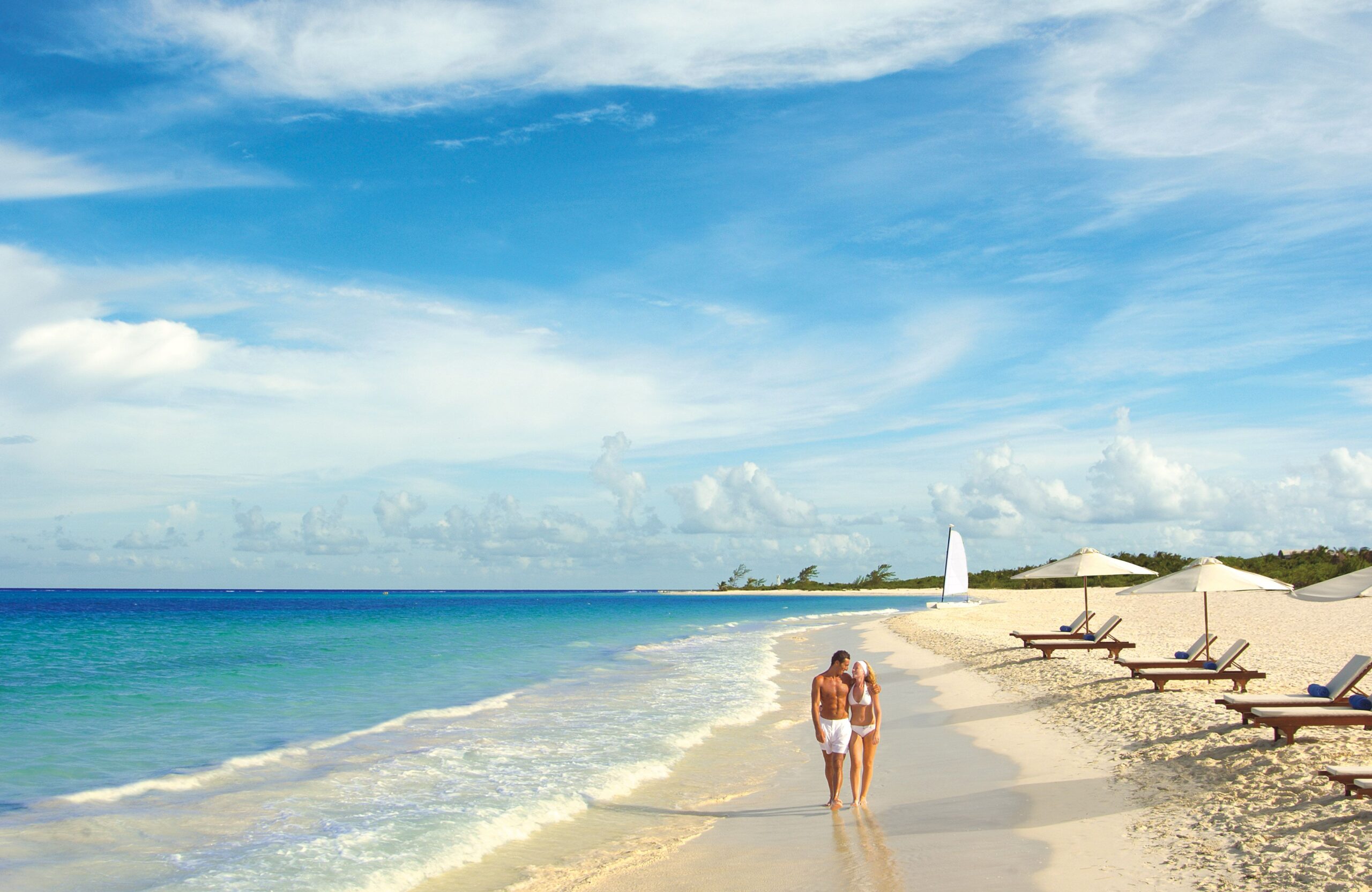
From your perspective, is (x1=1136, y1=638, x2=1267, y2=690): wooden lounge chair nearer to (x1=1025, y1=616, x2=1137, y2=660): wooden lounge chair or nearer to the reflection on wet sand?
(x1=1025, y1=616, x2=1137, y2=660): wooden lounge chair

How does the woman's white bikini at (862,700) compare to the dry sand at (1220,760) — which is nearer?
the dry sand at (1220,760)

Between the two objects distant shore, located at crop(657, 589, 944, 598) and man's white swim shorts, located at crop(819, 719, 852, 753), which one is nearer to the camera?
man's white swim shorts, located at crop(819, 719, 852, 753)

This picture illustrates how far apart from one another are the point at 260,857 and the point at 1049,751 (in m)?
8.36

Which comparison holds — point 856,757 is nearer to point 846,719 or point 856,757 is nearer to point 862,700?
point 846,719

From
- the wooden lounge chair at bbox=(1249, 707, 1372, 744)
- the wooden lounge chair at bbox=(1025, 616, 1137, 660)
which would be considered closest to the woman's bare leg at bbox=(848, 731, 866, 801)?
the wooden lounge chair at bbox=(1249, 707, 1372, 744)

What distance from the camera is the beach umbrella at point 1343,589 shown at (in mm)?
8906

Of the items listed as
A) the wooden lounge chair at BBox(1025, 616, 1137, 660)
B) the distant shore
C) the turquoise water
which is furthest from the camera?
the distant shore

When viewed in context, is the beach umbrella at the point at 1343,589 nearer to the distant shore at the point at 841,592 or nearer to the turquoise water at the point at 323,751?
the turquoise water at the point at 323,751

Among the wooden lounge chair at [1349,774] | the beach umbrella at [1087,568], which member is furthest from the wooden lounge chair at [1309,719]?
the beach umbrella at [1087,568]

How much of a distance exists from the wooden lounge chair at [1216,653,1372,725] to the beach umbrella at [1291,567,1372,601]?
0.69 metres

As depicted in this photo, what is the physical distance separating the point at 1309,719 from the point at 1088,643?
10120 mm

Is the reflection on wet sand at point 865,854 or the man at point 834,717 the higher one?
the man at point 834,717

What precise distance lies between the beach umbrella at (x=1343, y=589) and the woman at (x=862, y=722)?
462cm

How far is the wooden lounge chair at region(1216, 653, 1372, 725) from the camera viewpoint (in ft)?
30.6
